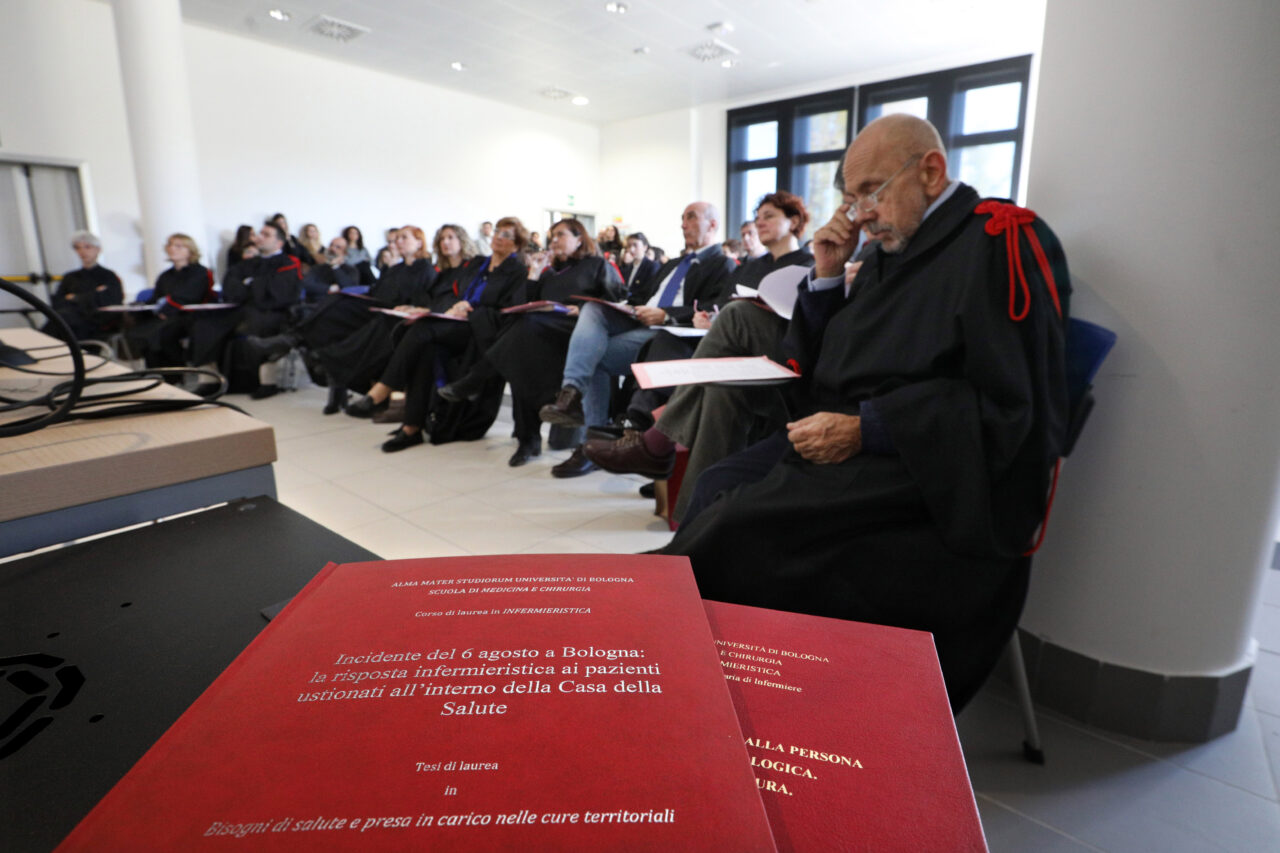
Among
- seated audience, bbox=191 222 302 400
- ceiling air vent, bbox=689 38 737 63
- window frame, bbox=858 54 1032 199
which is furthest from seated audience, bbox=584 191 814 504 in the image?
window frame, bbox=858 54 1032 199

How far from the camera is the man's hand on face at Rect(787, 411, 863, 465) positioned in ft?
4.18

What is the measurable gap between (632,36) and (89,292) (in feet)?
20.3

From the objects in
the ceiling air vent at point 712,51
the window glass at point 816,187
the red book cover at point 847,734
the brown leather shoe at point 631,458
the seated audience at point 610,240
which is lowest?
the brown leather shoe at point 631,458

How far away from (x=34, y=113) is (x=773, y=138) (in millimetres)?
8905

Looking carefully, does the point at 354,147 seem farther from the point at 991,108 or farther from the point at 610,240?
the point at 991,108

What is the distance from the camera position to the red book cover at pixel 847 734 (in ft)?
0.88

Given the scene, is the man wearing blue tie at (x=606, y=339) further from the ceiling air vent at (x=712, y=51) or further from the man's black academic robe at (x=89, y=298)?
the ceiling air vent at (x=712, y=51)

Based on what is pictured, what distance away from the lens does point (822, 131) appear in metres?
9.82

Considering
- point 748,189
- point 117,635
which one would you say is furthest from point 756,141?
point 117,635

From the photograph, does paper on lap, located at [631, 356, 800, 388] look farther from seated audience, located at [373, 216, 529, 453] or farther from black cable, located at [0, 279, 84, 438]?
seated audience, located at [373, 216, 529, 453]

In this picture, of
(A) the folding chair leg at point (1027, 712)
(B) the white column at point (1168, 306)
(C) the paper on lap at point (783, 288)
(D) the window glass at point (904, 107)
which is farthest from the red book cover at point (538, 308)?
(D) the window glass at point (904, 107)

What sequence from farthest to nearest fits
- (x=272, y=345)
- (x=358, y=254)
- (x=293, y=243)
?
(x=358, y=254) < (x=293, y=243) < (x=272, y=345)

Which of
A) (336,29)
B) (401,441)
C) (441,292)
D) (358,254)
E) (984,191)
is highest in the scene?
(336,29)

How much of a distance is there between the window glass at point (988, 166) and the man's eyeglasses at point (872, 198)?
819 centimetres
